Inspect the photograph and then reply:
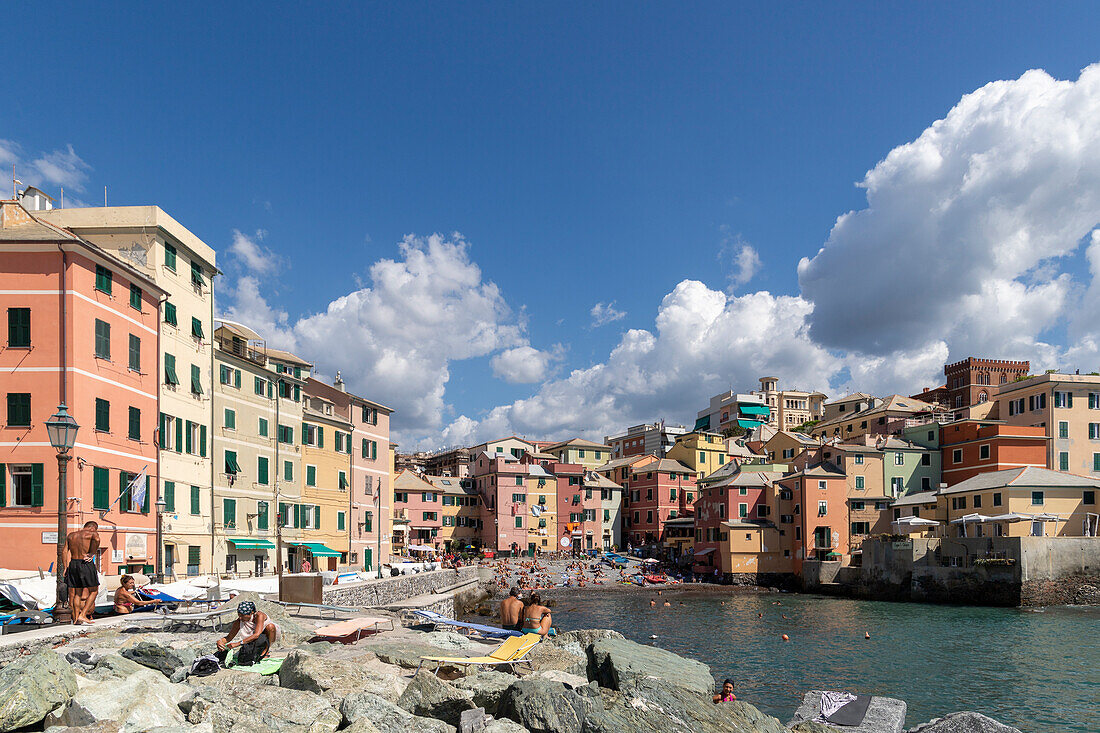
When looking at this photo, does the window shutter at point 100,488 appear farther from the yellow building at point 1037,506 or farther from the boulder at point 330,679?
the yellow building at point 1037,506

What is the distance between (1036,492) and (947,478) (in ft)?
55.3

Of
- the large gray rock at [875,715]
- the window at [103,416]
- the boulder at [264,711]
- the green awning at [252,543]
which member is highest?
the window at [103,416]

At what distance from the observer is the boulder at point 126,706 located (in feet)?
34.0

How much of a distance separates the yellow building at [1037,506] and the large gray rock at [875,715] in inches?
2081

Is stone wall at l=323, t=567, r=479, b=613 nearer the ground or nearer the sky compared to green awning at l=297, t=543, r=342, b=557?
nearer the ground

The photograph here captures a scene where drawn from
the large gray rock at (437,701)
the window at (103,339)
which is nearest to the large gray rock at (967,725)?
the large gray rock at (437,701)

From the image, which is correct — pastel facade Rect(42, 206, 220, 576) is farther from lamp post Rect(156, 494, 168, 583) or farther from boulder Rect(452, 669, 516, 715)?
boulder Rect(452, 669, 516, 715)

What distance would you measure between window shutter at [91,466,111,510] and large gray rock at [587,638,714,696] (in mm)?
24733

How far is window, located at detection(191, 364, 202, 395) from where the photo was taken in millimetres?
40344

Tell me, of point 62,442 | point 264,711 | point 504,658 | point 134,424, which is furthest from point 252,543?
point 264,711

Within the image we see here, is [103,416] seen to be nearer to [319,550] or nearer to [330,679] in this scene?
[319,550]

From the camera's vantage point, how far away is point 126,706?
35.9 feet

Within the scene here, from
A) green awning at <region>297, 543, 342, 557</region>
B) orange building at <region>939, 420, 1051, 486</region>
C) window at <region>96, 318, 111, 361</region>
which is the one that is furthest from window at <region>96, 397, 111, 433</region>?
orange building at <region>939, 420, 1051, 486</region>

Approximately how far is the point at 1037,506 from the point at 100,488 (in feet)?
215
